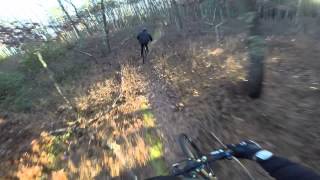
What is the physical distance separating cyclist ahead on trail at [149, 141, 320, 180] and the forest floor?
198 centimetres

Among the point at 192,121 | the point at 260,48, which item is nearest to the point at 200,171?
the point at 192,121

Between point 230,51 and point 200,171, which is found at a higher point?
point 200,171

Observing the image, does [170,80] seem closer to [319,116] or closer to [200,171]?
[319,116]

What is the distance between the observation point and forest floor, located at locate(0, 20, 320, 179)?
6.40 meters

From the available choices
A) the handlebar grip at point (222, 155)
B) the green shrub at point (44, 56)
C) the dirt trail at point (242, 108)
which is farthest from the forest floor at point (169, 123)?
the green shrub at point (44, 56)

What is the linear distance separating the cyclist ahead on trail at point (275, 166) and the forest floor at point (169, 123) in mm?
1980

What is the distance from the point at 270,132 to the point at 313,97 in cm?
211

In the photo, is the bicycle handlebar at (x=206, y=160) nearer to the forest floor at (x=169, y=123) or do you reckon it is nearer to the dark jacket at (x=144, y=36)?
the forest floor at (x=169, y=123)

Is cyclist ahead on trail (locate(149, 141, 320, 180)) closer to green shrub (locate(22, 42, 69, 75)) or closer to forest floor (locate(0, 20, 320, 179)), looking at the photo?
forest floor (locate(0, 20, 320, 179))

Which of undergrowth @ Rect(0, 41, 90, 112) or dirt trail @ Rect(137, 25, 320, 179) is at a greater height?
dirt trail @ Rect(137, 25, 320, 179)

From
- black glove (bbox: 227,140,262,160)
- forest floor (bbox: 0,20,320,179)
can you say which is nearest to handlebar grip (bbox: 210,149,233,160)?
black glove (bbox: 227,140,262,160)

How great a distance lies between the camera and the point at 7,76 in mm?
18797

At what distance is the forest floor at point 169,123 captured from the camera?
6.40 m

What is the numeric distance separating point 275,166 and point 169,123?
524cm
